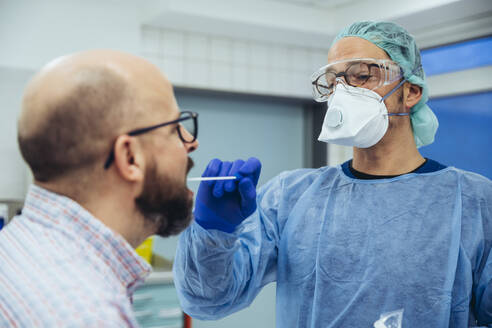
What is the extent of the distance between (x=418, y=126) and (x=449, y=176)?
192mm

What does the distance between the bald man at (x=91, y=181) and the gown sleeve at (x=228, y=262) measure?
385mm

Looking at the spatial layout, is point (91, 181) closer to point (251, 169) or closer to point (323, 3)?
point (251, 169)

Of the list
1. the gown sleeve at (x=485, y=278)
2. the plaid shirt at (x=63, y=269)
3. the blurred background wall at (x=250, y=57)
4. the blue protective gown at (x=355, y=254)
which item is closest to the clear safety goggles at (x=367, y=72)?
the blue protective gown at (x=355, y=254)

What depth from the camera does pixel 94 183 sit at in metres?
0.90

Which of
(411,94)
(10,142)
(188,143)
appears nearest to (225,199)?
(188,143)

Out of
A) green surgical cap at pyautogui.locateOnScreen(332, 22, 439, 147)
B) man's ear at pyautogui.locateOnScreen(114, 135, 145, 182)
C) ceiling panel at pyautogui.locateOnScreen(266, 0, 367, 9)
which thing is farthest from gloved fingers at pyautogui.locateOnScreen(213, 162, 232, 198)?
ceiling panel at pyautogui.locateOnScreen(266, 0, 367, 9)

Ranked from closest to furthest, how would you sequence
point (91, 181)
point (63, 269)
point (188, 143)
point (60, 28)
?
point (63, 269) < point (91, 181) < point (188, 143) < point (60, 28)

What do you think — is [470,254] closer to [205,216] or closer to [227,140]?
[205,216]

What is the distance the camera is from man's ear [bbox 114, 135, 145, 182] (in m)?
0.89

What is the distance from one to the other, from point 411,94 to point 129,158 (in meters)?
0.98

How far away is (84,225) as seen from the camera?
0.86 meters

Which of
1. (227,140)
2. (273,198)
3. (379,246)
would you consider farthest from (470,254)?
(227,140)

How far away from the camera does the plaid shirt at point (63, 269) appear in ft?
2.41

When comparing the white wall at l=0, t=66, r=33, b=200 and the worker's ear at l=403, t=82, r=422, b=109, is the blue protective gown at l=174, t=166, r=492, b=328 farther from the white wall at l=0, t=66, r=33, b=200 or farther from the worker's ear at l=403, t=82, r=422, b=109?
the white wall at l=0, t=66, r=33, b=200
